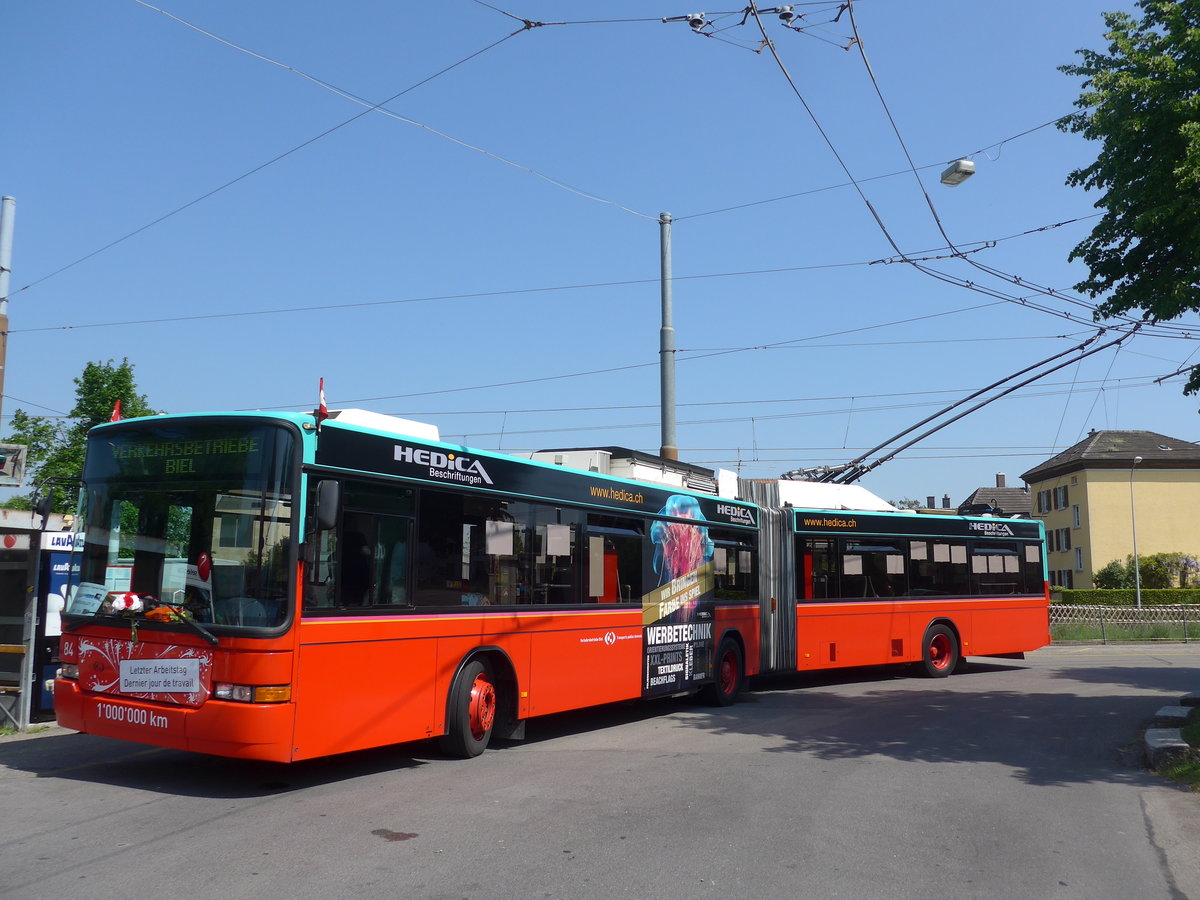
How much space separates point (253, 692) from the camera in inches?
298

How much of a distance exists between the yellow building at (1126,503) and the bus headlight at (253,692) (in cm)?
5888

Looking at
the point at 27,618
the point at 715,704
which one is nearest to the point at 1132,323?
the point at 715,704

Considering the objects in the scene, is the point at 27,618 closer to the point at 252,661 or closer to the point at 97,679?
the point at 97,679

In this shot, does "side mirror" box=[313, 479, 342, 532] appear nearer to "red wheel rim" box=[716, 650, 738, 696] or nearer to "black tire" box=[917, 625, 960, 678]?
"red wheel rim" box=[716, 650, 738, 696]

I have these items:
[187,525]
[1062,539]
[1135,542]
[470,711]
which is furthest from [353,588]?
[1062,539]

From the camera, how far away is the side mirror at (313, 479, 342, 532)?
7695 mm

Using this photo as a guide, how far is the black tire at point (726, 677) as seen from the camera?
14633mm

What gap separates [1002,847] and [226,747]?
5357mm

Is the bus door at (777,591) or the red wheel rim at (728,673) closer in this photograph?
the red wheel rim at (728,673)

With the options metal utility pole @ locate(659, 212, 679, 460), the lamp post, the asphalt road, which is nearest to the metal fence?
the lamp post

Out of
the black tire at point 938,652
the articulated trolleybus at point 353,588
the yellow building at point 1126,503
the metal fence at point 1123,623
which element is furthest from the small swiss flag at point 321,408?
the yellow building at point 1126,503

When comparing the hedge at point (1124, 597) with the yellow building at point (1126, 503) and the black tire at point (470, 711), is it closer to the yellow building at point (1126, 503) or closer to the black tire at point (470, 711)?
the yellow building at point (1126, 503)

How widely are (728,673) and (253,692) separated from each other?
879cm

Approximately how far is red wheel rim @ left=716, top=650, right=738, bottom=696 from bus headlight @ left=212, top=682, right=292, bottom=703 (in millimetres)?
8287
